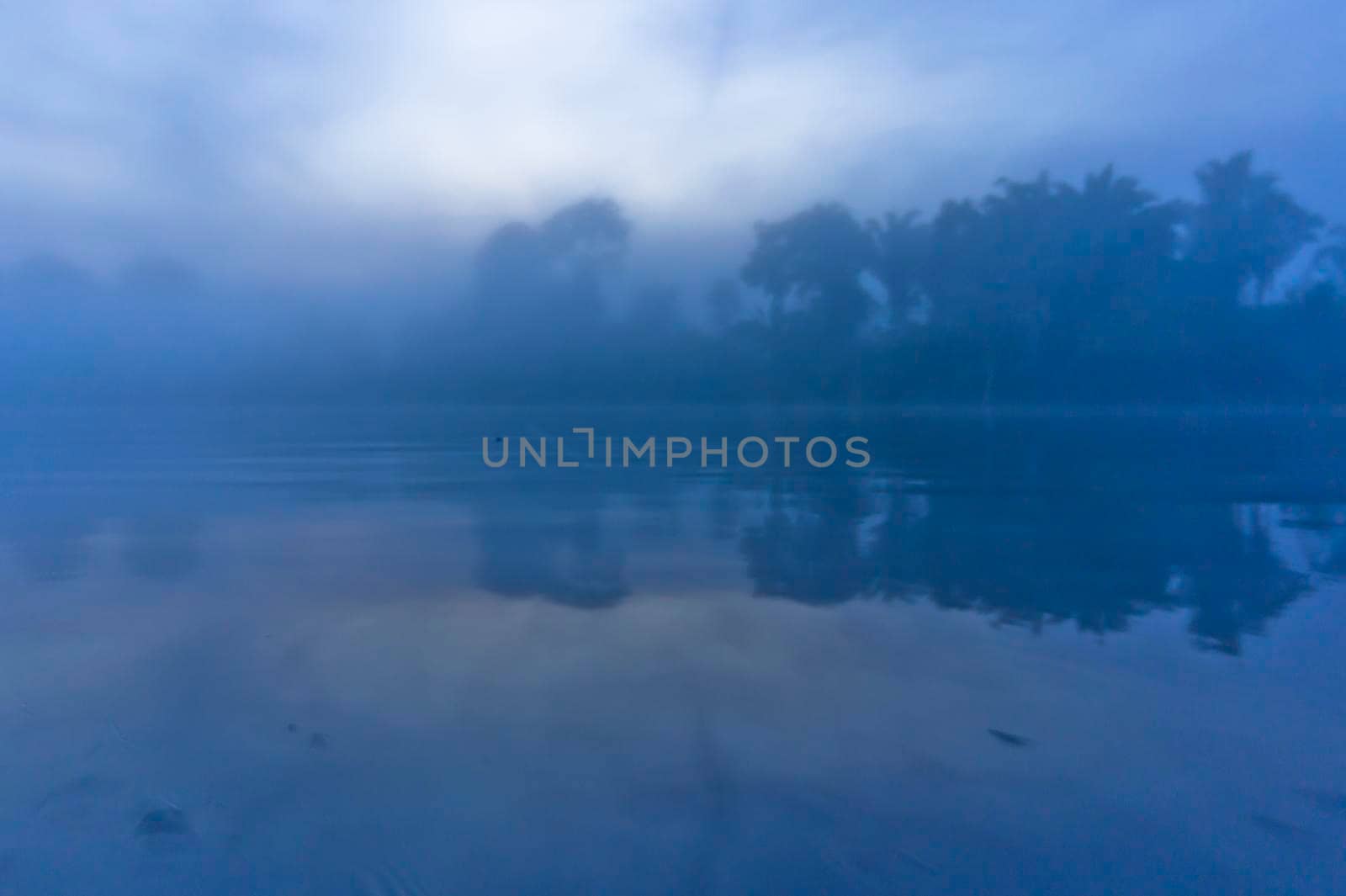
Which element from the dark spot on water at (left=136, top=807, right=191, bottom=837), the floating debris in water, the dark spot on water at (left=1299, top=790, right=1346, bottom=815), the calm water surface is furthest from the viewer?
the floating debris in water

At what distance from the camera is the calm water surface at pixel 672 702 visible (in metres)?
3.84

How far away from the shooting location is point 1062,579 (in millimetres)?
8578

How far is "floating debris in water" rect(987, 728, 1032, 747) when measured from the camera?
4.90m

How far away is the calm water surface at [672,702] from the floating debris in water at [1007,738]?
0.09ft

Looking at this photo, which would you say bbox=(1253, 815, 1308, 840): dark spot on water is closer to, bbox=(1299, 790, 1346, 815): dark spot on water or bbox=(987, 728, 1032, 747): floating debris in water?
bbox=(1299, 790, 1346, 815): dark spot on water

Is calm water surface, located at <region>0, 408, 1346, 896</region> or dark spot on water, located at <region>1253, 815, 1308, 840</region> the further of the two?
dark spot on water, located at <region>1253, 815, 1308, 840</region>

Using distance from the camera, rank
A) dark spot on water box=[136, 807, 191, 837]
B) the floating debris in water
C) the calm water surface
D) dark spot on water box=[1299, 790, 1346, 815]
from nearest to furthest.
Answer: the calm water surface < dark spot on water box=[136, 807, 191, 837] < dark spot on water box=[1299, 790, 1346, 815] < the floating debris in water

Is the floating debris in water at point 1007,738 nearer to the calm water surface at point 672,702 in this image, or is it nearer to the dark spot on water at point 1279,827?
the calm water surface at point 672,702

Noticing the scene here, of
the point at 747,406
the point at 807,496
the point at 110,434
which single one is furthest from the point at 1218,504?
the point at 747,406

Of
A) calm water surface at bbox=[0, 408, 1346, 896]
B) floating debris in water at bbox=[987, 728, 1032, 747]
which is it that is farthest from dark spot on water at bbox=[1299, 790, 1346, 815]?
floating debris in water at bbox=[987, 728, 1032, 747]

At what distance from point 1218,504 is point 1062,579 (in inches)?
258

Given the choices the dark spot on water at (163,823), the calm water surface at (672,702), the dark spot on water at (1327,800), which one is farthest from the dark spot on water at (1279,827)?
the dark spot on water at (163,823)

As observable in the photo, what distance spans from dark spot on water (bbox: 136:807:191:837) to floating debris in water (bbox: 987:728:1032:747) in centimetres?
381

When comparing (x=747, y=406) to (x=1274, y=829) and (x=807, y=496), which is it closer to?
(x=807, y=496)
